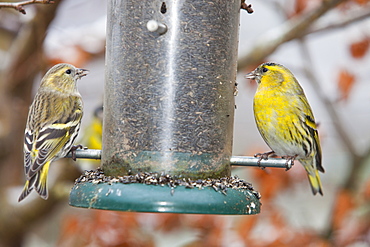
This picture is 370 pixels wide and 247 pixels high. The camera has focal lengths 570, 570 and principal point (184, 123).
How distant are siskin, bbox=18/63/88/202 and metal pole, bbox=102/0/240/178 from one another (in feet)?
1.78

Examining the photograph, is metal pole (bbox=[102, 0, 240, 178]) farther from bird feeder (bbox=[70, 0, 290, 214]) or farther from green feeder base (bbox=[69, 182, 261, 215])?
green feeder base (bbox=[69, 182, 261, 215])

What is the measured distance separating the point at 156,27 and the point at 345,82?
15.5 feet

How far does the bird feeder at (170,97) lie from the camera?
11.5 feet

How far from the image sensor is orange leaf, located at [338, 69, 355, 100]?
731cm

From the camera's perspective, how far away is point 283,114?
14.3 feet

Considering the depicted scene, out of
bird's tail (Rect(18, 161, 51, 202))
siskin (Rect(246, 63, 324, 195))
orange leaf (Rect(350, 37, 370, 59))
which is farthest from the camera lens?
orange leaf (Rect(350, 37, 370, 59))

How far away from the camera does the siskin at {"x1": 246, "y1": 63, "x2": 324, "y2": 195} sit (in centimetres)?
431

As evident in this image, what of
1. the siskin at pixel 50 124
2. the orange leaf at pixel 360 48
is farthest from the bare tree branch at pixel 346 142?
the siskin at pixel 50 124

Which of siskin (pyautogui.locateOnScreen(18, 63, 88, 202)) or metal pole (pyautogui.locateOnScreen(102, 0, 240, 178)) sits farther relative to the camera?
siskin (pyautogui.locateOnScreen(18, 63, 88, 202))

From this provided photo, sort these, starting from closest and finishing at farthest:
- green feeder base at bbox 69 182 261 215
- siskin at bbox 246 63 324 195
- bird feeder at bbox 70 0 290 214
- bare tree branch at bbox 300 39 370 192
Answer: green feeder base at bbox 69 182 261 215
bird feeder at bbox 70 0 290 214
siskin at bbox 246 63 324 195
bare tree branch at bbox 300 39 370 192

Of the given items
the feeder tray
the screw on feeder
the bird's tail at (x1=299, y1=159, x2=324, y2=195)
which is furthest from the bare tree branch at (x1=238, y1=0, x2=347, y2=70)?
the feeder tray

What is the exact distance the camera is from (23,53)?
6031 millimetres

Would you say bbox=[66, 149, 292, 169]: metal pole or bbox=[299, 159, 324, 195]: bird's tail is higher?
bbox=[66, 149, 292, 169]: metal pole

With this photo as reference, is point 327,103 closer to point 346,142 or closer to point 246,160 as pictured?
point 346,142
